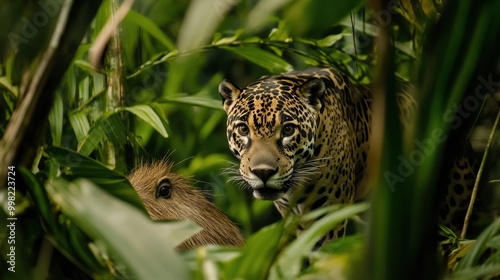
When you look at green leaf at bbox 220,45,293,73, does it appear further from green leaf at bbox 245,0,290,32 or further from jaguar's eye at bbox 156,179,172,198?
green leaf at bbox 245,0,290,32

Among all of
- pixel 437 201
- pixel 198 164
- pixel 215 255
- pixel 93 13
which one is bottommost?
pixel 198 164

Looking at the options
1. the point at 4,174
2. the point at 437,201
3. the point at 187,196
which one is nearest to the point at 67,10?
the point at 4,174

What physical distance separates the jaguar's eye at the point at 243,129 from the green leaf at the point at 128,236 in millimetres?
1851

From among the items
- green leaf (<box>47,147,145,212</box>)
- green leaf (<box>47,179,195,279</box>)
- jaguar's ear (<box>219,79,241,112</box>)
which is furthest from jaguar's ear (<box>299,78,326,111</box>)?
green leaf (<box>47,179,195,279</box>)

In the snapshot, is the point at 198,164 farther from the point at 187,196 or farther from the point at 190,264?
the point at 190,264

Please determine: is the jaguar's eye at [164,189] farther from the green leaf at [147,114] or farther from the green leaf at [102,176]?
the green leaf at [102,176]

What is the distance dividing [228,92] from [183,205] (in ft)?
2.04

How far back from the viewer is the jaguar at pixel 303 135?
3.03m

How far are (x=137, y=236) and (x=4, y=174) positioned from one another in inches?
11.4

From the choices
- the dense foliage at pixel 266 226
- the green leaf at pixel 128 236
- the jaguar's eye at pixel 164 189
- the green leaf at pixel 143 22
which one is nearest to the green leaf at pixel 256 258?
the dense foliage at pixel 266 226

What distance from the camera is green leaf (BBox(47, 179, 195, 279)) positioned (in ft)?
3.92

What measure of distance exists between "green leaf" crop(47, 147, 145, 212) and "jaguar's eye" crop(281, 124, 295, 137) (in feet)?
4.54

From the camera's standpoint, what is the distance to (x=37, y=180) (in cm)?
158

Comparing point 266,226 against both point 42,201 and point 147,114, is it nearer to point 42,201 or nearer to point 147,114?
point 42,201
